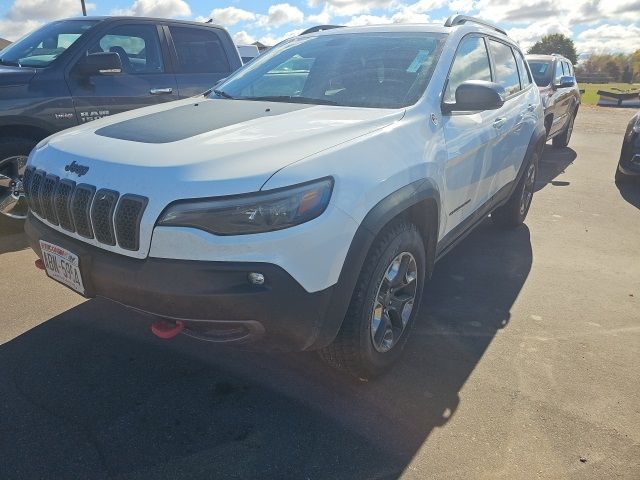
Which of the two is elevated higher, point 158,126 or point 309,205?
point 158,126

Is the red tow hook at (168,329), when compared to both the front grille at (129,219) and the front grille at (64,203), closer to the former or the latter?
the front grille at (129,219)

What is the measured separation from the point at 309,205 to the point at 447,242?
4.88 feet

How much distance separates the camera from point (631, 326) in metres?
3.26

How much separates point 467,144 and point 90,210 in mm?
2142

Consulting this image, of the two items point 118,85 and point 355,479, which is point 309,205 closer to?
point 355,479

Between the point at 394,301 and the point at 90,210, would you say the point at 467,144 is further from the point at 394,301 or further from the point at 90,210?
the point at 90,210

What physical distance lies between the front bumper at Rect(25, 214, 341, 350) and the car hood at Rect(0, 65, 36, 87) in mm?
2863

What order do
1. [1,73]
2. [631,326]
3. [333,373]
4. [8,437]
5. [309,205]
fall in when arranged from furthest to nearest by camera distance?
[1,73], [631,326], [333,373], [8,437], [309,205]

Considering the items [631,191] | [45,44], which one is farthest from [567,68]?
[45,44]

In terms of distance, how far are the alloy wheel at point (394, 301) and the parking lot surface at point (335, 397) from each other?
0.23 m

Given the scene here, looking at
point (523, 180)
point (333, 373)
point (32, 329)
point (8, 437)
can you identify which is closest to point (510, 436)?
point (333, 373)

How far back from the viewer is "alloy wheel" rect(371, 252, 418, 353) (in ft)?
8.18

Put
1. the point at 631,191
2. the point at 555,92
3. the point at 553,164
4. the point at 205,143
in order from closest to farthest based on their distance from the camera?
the point at 205,143 < the point at 631,191 < the point at 555,92 < the point at 553,164

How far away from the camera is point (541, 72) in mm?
9031
